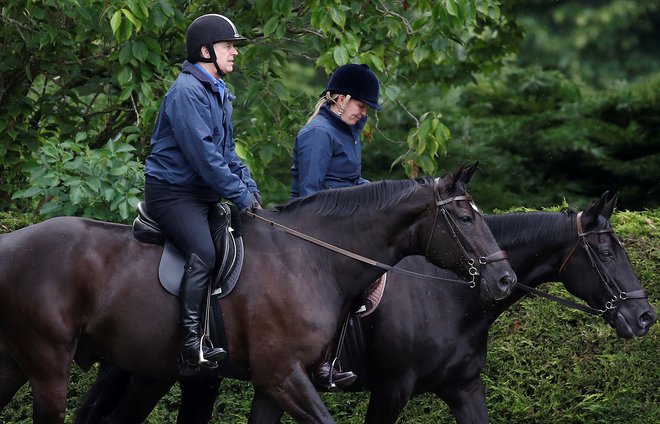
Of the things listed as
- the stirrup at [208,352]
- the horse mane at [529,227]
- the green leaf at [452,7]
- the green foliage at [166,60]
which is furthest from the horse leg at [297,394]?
the green leaf at [452,7]

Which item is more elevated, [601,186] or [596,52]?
[596,52]

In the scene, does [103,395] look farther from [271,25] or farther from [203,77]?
[271,25]

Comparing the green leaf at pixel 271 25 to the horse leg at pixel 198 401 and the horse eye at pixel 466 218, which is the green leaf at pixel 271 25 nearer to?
the horse leg at pixel 198 401

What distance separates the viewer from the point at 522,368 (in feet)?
27.9

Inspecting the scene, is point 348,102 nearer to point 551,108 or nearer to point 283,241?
point 283,241

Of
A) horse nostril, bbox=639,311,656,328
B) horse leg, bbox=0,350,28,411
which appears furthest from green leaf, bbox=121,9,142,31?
horse nostril, bbox=639,311,656,328

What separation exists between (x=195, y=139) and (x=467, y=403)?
96.9 inches

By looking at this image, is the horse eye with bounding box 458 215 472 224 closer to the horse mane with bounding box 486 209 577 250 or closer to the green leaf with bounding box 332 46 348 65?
the horse mane with bounding box 486 209 577 250

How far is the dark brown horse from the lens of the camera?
647cm

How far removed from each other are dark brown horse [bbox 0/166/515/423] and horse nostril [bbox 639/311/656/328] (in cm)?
120

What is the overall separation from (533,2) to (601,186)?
319cm

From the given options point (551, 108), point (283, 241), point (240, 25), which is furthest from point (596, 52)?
point (283, 241)

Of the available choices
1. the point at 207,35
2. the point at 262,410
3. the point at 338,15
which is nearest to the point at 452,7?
the point at 338,15

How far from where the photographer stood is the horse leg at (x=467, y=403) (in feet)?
24.4
